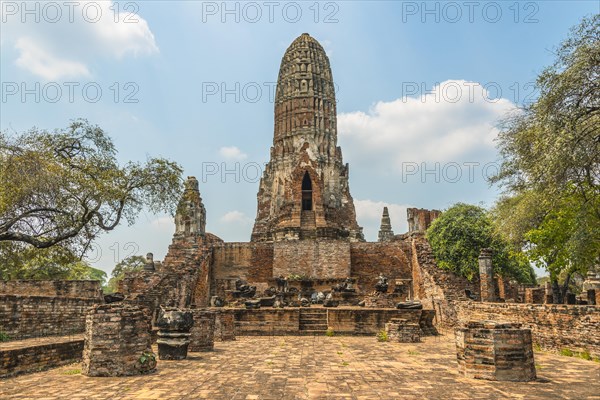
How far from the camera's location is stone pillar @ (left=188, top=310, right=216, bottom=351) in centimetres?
893

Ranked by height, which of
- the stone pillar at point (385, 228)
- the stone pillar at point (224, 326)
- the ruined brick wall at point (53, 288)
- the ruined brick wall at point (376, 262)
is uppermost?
the stone pillar at point (385, 228)

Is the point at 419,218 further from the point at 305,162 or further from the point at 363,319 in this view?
the point at 363,319

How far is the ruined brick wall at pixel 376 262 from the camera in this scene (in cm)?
2223

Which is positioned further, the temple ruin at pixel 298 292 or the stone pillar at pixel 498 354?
the temple ruin at pixel 298 292

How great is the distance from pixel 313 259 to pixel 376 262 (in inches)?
119

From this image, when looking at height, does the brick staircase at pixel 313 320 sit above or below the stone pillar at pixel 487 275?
below

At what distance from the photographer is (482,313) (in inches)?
467

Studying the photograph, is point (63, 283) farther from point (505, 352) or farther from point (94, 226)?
point (505, 352)

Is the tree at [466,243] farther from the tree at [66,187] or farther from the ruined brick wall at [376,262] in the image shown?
the tree at [66,187]

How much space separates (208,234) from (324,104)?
1168 centimetres

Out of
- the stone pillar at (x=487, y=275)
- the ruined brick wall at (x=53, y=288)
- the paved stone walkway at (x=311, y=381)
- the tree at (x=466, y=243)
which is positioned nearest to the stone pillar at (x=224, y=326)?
the paved stone walkway at (x=311, y=381)

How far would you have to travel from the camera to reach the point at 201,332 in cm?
898

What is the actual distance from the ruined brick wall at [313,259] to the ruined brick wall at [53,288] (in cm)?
888

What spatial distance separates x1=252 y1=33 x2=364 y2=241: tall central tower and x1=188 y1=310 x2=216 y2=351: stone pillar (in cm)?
1817
